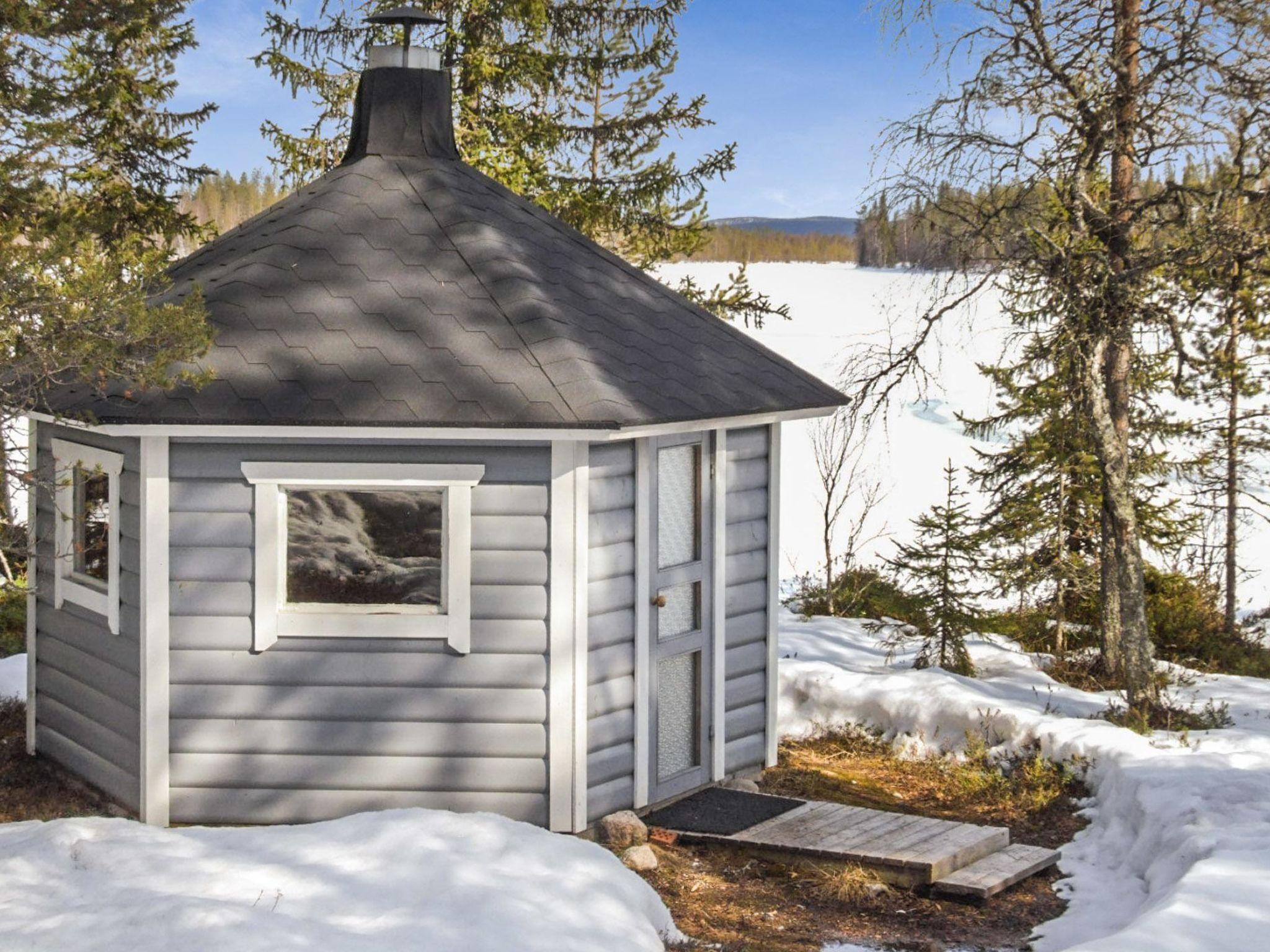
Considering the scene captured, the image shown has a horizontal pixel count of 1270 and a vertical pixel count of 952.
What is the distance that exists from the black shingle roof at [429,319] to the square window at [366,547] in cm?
60

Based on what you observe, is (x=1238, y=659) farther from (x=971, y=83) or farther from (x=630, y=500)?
(x=630, y=500)

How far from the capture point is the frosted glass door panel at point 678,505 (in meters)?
8.33

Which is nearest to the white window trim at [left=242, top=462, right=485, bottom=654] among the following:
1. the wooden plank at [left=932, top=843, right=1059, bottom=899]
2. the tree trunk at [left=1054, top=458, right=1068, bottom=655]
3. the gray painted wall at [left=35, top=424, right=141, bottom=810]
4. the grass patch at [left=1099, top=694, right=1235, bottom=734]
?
the gray painted wall at [left=35, top=424, right=141, bottom=810]

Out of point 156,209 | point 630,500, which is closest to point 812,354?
point 156,209

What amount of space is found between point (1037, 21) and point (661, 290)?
3589 mm

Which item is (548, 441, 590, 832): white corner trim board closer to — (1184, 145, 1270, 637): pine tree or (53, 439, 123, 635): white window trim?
(53, 439, 123, 635): white window trim

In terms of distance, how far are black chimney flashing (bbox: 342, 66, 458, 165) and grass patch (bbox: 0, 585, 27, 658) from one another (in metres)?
7.41

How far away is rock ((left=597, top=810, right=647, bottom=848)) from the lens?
25.3ft

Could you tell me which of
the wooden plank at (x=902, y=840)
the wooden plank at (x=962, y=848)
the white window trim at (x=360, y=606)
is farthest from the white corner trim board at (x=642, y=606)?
the wooden plank at (x=962, y=848)

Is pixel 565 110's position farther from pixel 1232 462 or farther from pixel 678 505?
pixel 678 505

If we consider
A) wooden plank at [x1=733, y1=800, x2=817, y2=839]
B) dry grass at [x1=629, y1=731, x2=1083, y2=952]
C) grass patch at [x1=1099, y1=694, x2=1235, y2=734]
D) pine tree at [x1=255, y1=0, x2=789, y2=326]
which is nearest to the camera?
dry grass at [x1=629, y1=731, x2=1083, y2=952]

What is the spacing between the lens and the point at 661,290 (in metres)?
9.69

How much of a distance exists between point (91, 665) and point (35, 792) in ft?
3.10

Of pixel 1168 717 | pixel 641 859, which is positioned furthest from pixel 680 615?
pixel 1168 717
